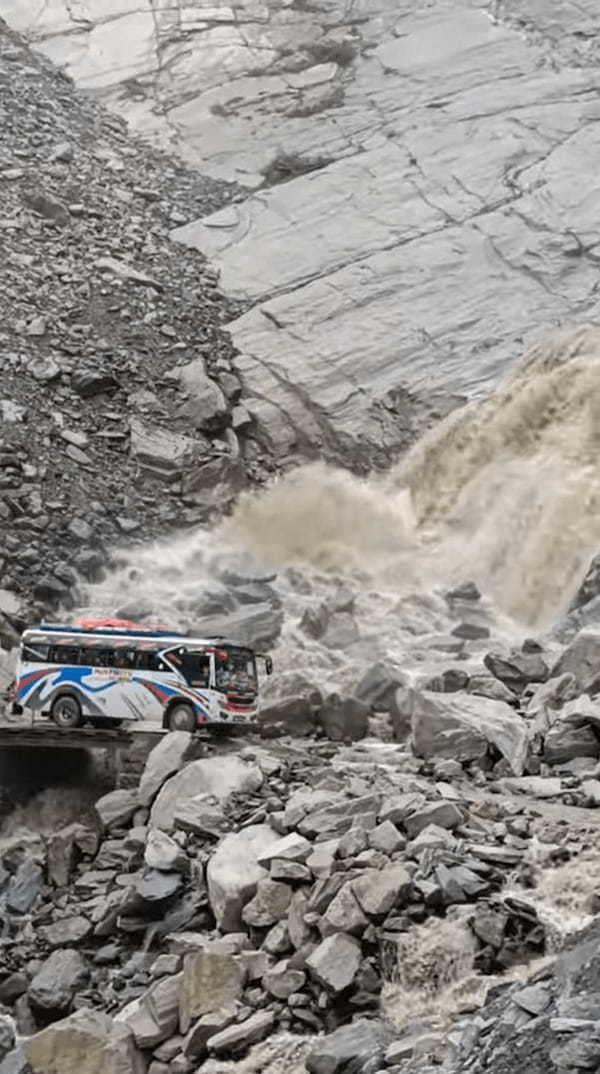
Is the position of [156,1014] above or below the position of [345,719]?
above

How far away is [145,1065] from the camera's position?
41.2ft

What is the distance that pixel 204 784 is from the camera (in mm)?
17250

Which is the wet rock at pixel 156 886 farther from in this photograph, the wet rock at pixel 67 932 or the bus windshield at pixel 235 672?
the bus windshield at pixel 235 672

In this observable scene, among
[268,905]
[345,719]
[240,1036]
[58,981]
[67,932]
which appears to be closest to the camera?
[240,1036]

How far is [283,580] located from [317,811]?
13.5 metres

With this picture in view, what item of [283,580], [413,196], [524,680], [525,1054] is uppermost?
[525,1054]

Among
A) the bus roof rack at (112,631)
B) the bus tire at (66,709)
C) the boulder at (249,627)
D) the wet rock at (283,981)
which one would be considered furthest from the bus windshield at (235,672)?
the wet rock at (283,981)

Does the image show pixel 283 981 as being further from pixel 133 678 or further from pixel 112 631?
pixel 112 631

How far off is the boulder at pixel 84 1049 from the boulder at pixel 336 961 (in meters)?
1.86

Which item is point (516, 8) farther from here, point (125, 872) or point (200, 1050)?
point (200, 1050)

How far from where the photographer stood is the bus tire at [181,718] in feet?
70.1

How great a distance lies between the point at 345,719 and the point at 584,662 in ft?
11.9

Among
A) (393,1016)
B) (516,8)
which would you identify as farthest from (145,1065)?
(516,8)

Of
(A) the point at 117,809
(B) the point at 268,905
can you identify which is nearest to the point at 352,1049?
(B) the point at 268,905
